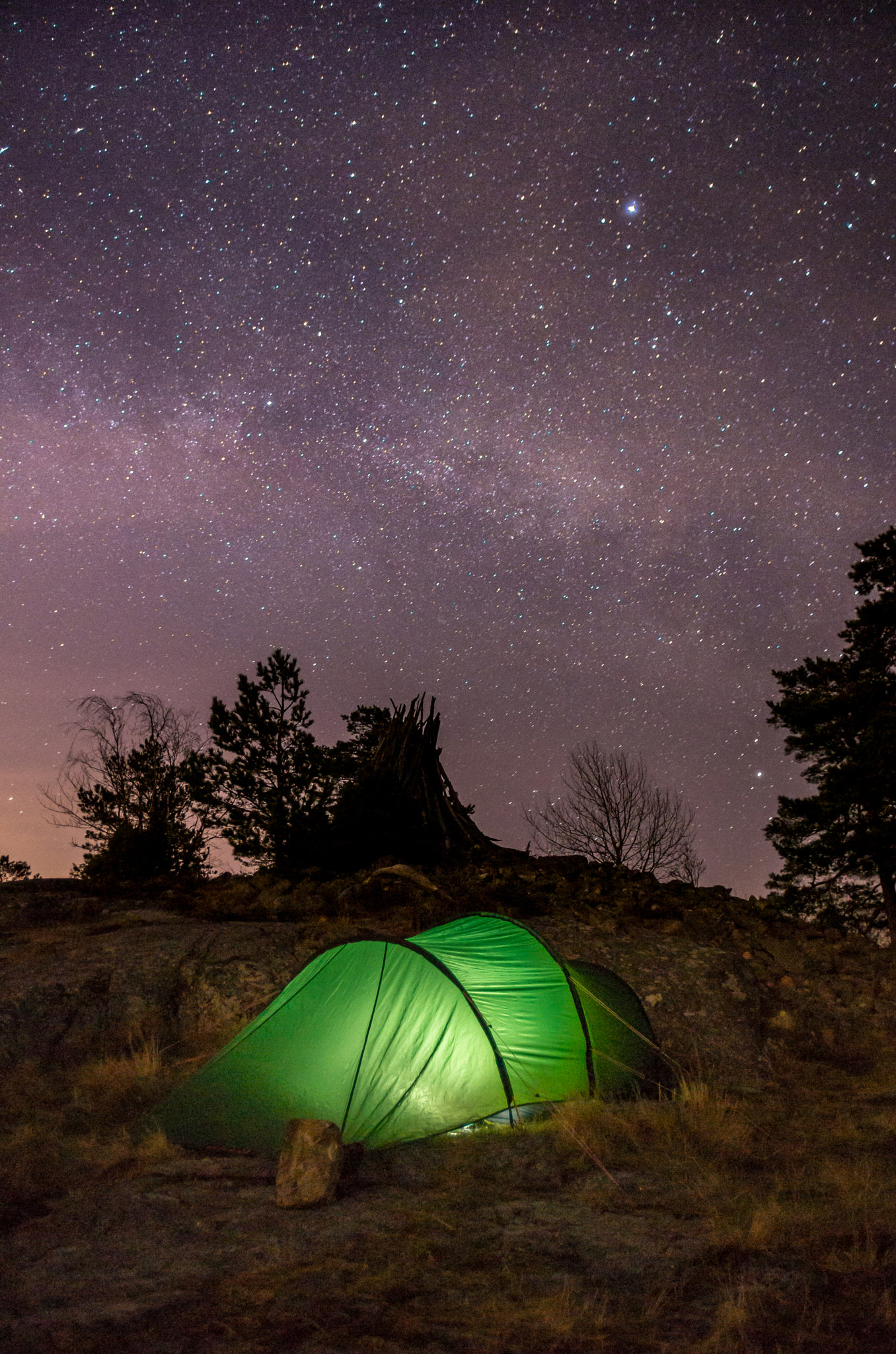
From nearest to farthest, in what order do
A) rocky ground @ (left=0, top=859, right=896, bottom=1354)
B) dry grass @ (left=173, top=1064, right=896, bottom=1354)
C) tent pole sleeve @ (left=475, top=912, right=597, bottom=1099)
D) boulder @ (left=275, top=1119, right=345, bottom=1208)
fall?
dry grass @ (left=173, top=1064, right=896, bottom=1354), rocky ground @ (left=0, top=859, right=896, bottom=1354), boulder @ (left=275, top=1119, right=345, bottom=1208), tent pole sleeve @ (left=475, top=912, right=597, bottom=1099)

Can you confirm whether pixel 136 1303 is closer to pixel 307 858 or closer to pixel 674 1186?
pixel 674 1186

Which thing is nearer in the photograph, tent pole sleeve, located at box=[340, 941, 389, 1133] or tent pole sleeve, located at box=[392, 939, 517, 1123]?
tent pole sleeve, located at box=[340, 941, 389, 1133]

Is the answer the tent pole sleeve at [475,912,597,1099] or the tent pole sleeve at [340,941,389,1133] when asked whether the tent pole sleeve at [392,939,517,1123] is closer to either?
the tent pole sleeve at [340,941,389,1133]

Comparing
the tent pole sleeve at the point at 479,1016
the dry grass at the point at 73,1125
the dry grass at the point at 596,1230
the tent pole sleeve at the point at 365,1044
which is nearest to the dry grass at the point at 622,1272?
the dry grass at the point at 596,1230

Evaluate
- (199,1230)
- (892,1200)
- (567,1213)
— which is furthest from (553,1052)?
(199,1230)

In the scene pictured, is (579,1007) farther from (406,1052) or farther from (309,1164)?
(309,1164)

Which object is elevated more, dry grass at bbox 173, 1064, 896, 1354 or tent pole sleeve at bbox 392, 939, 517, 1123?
tent pole sleeve at bbox 392, 939, 517, 1123

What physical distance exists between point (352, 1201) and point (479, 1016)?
2.15 m

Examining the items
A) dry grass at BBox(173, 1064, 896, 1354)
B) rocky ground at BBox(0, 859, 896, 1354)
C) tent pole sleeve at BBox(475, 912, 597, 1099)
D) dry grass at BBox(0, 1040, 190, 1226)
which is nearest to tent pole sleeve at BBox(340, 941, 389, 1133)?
rocky ground at BBox(0, 859, 896, 1354)

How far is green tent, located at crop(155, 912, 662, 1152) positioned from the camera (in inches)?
282

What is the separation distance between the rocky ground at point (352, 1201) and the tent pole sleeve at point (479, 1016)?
54cm

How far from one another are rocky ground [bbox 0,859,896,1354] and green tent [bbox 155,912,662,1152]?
46cm

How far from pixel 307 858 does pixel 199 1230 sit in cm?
1423

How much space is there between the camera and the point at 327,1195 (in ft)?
18.2
